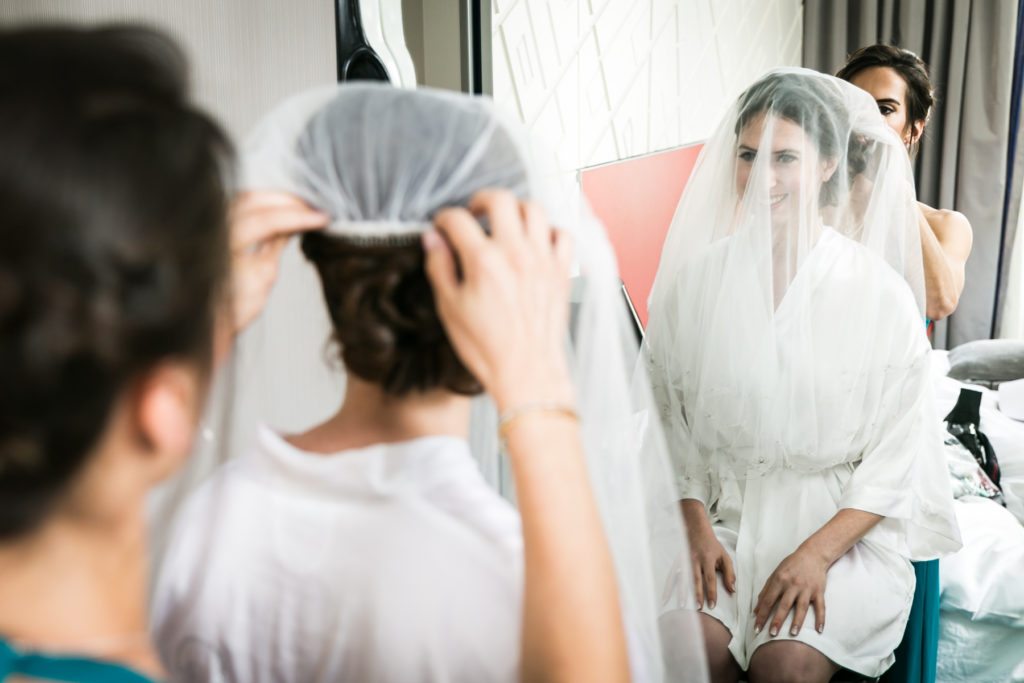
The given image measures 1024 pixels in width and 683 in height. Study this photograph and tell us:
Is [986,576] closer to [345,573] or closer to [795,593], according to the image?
[795,593]

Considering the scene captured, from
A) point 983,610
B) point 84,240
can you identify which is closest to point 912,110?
point 983,610

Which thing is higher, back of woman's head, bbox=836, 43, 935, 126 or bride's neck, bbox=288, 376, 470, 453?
back of woman's head, bbox=836, 43, 935, 126

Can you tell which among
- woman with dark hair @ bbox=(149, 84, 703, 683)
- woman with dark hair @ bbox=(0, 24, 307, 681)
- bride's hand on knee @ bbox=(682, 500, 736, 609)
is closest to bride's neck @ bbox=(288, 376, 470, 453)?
woman with dark hair @ bbox=(149, 84, 703, 683)

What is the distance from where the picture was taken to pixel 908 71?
200 centimetres

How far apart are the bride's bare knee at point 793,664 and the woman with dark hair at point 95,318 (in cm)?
106

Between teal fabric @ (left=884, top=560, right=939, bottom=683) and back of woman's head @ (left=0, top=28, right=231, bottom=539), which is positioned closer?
back of woman's head @ (left=0, top=28, right=231, bottom=539)

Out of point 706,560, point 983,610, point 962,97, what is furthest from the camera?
A: point 962,97

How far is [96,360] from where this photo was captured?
378 mm

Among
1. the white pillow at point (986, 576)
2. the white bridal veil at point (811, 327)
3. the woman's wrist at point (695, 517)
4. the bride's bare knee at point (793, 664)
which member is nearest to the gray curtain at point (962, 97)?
the white pillow at point (986, 576)

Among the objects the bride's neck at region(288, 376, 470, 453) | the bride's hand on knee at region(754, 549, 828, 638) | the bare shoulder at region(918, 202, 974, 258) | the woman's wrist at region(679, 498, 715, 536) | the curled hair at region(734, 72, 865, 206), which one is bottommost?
the bride's hand on knee at region(754, 549, 828, 638)

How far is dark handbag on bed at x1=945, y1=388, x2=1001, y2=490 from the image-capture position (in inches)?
78.4

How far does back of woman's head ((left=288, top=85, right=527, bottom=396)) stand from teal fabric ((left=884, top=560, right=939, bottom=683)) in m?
1.15

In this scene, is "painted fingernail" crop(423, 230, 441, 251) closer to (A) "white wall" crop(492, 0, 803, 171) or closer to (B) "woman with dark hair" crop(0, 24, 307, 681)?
(B) "woman with dark hair" crop(0, 24, 307, 681)

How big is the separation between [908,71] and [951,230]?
41 centimetres
